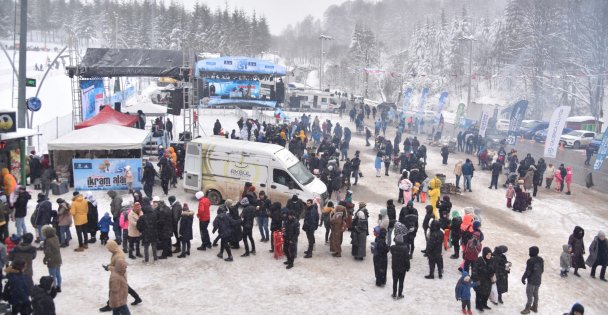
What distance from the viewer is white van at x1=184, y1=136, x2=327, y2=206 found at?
51.4 feet

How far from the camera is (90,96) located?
2555cm

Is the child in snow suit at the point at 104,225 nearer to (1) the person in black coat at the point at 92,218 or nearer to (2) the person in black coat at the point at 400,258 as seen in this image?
(1) the person in black coat at the point at 92,218

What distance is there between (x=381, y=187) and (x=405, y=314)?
1104cm

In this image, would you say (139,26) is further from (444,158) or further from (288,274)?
(288,274)

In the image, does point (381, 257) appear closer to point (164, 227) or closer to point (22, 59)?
point (164, 227)

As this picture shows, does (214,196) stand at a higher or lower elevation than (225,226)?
lower

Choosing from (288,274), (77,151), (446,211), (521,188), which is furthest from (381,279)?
(77,151)

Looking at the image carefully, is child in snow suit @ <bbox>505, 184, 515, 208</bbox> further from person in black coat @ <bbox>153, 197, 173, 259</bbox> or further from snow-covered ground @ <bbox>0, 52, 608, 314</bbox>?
person in black coat @ <bbox>153, 197, 173, 259</bbox>

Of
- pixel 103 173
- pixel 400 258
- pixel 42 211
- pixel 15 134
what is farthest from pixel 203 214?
pixel 103 173

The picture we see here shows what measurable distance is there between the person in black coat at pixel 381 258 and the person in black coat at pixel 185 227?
435 cm

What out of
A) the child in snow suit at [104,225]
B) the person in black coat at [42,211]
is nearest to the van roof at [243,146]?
the child in snow suit at [104,225]

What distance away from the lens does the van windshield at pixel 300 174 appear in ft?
51.7

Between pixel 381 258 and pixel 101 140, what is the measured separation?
36.3 feet

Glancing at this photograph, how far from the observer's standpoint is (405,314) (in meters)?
9.95
